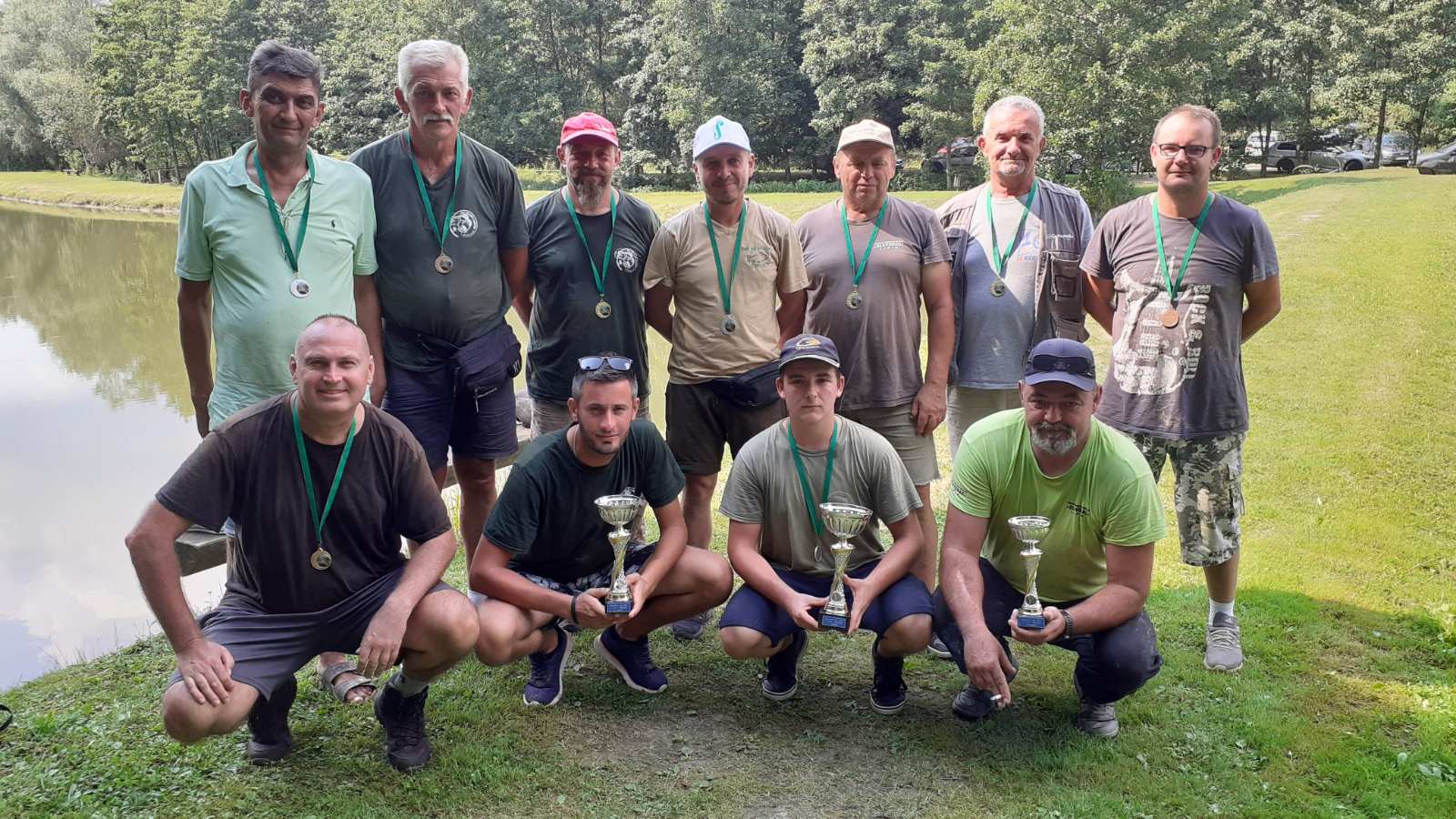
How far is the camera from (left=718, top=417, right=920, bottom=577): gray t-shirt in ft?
13.6

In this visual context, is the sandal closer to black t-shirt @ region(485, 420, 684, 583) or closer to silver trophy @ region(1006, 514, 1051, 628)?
black t-shirt @ region(485, 420, 684, 583)

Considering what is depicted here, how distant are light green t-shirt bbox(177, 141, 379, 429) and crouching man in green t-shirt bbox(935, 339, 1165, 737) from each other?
104 inches

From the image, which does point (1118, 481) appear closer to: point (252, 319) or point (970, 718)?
point (970, 718)

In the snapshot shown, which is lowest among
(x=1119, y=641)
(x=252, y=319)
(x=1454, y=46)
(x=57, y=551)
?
(x=57, y=551)

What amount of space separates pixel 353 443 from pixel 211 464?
450 mm

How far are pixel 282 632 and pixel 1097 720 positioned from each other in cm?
310

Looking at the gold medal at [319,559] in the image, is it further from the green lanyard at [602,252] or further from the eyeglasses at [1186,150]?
the eyeglasses at [1186,150]

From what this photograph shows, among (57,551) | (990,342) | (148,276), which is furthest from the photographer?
(148,276)

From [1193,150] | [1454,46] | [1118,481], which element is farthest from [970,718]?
[1454,46]

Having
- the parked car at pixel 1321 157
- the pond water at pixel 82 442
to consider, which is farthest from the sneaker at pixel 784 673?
the parked car at pixel 1321 157

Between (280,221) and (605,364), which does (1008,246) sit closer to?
(605,364)

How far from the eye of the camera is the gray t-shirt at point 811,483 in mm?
4145

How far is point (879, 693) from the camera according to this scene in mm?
4238

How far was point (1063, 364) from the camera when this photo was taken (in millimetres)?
3762
